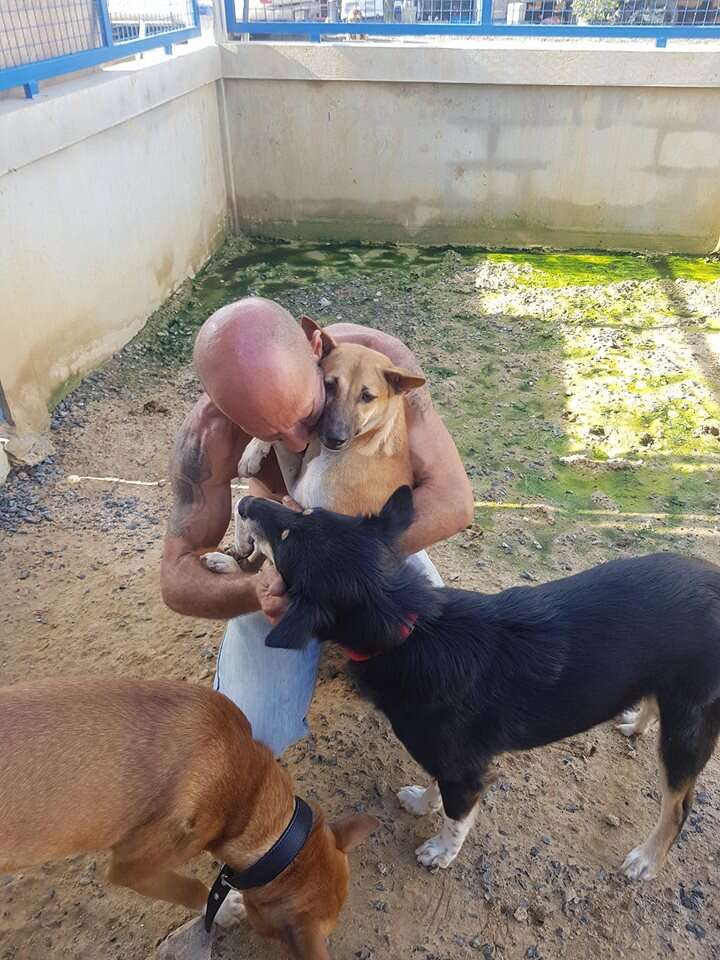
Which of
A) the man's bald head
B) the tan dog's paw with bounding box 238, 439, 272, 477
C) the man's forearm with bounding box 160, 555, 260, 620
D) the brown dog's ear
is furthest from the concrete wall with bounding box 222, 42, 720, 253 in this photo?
the brown dog's ear

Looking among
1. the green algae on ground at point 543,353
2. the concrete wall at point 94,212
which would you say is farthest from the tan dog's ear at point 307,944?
the concrete wall at point 94,212

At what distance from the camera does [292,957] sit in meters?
1.96

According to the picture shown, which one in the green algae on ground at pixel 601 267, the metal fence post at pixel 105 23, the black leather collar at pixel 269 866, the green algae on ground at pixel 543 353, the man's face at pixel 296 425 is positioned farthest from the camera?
the green algae on ground at pixel 601 267

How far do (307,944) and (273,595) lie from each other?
932 millimetres

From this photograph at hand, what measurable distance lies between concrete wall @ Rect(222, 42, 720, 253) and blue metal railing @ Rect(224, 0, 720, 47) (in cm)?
19

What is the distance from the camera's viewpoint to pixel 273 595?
2.16 meters

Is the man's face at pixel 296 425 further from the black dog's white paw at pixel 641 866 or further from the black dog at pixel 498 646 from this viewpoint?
the black dog's white paw at pixel 641 866

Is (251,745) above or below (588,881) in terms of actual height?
above

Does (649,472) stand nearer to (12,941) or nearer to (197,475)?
(197,475)

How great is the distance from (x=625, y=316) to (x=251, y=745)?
535 cm

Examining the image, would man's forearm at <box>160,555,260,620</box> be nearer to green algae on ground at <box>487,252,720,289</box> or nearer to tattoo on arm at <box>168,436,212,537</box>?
tattoo on arm at <box>168,436,212,537</box>

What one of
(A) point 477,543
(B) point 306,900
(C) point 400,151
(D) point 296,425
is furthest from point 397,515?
(C) point 400,151

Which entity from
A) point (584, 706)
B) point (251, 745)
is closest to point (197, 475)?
point (251, 745)

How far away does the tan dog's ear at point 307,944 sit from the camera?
192 centimetres
